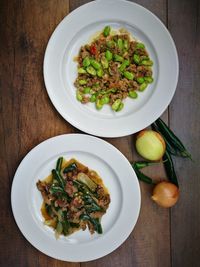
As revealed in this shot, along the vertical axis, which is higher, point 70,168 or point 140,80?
point 140,80

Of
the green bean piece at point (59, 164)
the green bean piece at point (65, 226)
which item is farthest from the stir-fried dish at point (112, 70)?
the green bean piece at point (65, 226)

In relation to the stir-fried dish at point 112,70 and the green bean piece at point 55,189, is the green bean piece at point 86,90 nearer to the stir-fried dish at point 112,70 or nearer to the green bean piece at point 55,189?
the stir-fried dish at point 112,70

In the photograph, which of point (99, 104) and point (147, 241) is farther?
point (147, 241)

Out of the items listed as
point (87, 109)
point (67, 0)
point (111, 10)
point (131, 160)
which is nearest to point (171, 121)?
point (131, 160)

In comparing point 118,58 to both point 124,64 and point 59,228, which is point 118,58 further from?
point 59,228

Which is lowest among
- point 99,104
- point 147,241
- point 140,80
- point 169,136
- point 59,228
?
point 147,241

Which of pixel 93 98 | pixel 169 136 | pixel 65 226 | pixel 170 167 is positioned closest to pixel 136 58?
pixel 93 98

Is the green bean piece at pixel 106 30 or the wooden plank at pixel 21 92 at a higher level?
the green bean piece at pixel 106 30
